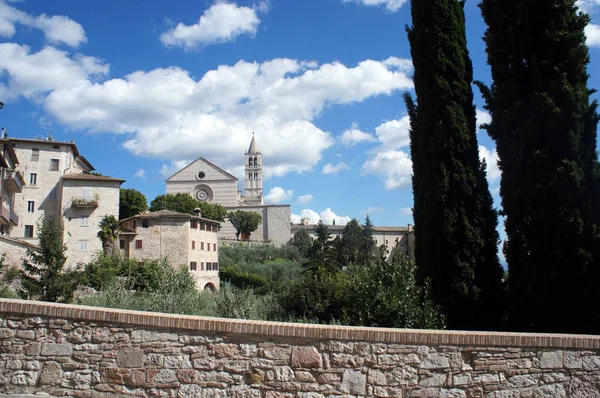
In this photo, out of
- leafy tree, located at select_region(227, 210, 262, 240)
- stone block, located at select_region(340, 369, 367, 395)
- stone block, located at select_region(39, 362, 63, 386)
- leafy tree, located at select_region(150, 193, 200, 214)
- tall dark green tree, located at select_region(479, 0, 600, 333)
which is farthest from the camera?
leafy tree, located at select_region(227, 210, 262, 240)

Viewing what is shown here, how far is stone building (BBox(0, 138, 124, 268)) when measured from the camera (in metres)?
38.2

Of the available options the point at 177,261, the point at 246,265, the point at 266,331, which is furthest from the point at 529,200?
the point at 246,265

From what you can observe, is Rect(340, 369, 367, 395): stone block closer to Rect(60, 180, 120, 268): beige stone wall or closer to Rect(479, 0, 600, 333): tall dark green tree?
Rect(479, 0, 600, 333): tall dark green tree

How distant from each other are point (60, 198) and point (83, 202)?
2.62 metres

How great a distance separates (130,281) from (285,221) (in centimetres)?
7150

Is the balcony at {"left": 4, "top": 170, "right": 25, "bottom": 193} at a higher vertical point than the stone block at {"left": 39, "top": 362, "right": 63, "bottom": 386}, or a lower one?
higher

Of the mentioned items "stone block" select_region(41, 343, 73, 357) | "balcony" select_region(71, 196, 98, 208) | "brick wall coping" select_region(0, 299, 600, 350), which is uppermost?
"balcony" select_region(71, 196, 98, 208)

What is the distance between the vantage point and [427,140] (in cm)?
→ 1105

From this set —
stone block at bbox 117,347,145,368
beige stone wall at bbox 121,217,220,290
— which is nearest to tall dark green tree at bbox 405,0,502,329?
stone block at bbox 117,347,145,368

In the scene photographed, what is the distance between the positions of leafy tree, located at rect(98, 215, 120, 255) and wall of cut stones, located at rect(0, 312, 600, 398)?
35031mm

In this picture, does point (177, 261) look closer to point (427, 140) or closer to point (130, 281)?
point (130, 281)

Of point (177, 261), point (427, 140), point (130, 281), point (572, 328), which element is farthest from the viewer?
point (177, 261)

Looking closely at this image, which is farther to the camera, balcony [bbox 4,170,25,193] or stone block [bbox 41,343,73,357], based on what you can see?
balcony [bbox 4,170,25,193]

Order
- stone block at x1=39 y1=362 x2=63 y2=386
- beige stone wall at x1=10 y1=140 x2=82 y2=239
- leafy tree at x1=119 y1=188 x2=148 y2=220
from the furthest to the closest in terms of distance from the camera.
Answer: leafy tree at x1=119 y1=188 x2=148 y2=220 → beige stone wall at x1=10 y1=140 x2=82 y2=239 → stone block at x1=39 y1=362 x2=63 y2=386
